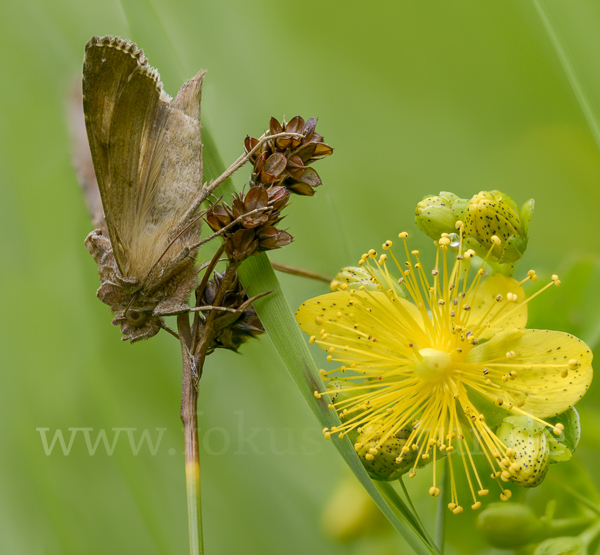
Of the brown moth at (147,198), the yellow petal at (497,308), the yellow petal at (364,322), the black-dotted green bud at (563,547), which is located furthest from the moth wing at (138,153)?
the black-dotted green bud at (563,547)

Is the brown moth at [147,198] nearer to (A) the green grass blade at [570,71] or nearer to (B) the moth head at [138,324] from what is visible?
(B) the moth head at [138,324]

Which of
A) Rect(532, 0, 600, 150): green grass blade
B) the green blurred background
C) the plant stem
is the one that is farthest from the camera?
the green blurred background

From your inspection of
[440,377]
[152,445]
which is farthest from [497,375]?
[152,445]

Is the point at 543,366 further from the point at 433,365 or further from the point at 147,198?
the point at 147,198

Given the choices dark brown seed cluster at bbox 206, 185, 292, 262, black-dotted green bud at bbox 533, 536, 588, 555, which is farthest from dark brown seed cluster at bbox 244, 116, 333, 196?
black-dotted green bud at bbox 533, 536, 588, 555

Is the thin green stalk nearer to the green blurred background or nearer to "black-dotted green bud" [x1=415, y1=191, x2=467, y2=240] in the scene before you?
the green blurred background

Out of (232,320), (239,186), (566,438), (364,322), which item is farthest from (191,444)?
(239,186)
